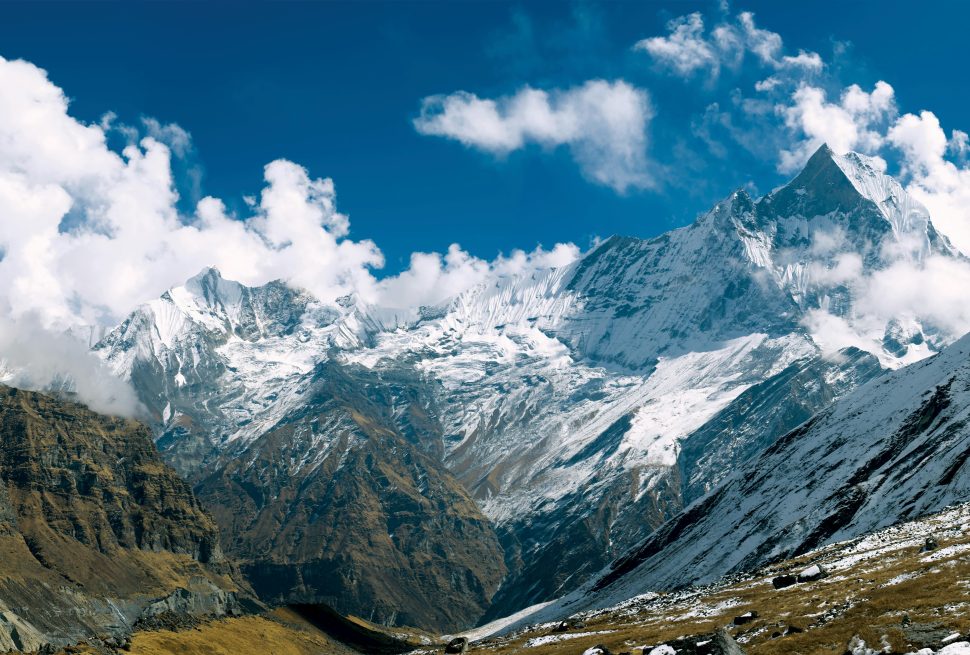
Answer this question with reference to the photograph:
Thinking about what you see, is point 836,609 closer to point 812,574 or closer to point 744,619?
point 744,619

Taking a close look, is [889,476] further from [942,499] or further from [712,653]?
[712,653]

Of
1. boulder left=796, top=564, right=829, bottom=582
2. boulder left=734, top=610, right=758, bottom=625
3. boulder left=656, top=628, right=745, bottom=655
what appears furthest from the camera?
boulder left=796, top=564, right=829, bottom=582

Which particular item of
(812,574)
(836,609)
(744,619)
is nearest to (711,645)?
(836,609)

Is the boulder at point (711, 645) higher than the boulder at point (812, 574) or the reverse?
higher

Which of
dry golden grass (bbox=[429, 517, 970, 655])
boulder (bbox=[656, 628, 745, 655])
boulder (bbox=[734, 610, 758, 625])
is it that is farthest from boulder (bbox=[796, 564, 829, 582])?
boulder (bbox=[656, 628, 745, 655])

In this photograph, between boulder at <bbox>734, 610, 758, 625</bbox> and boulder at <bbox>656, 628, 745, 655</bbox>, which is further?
boulder at <bbox>734, 610, 758, 625</bbox>

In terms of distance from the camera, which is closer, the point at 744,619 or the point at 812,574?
the point at 744,619

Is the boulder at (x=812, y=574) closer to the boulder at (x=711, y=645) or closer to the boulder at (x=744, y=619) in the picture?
the boulder at (x=744, y=619)

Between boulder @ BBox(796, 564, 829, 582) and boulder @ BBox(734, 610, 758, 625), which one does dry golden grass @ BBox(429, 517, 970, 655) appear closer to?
boulder @ BBox(734, 610, 758, 625)

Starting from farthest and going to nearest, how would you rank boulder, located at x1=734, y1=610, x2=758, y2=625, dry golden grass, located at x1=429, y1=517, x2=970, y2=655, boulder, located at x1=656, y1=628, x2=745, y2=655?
boulder, located at x1=734, y1=610, x2=758, y2=625, dry golden grass, located at x1=429, y1=517, x2=970, y2=655, boulder, located at x1=656, y1=628, x2=745, y2=655

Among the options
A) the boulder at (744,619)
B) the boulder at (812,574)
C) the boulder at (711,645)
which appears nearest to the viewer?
the boulder at (711,645)

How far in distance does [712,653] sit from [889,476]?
146 metres

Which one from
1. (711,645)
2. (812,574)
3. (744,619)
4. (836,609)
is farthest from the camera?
(812,574)

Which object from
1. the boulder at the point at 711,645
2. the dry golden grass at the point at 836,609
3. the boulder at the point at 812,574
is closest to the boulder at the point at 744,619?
the dry golden grass at the point at 836,609
